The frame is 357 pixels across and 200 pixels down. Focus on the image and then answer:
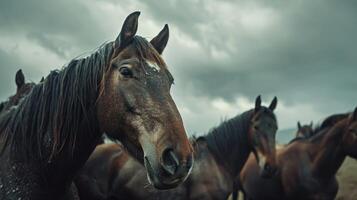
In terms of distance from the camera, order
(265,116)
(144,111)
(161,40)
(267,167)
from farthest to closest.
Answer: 1. (265,116)
2. (267,167)
3. (161,40)
4. (144,111)

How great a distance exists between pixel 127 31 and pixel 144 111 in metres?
0.66

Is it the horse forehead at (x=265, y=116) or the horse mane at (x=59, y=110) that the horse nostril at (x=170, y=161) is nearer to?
the horse mane at (x=59, y=110)

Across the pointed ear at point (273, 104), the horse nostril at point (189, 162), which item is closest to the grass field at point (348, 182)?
the pointed ear at point (273, 104)

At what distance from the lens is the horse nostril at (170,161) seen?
2242mm

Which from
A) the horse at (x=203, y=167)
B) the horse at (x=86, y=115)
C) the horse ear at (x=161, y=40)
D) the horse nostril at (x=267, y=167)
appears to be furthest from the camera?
the horse nostril at (x=267, y=167)

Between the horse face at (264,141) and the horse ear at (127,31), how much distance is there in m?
6.53

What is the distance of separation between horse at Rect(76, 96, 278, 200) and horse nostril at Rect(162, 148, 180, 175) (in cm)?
434

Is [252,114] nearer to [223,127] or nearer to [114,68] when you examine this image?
[223,127]

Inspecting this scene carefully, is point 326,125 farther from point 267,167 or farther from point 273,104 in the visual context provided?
point 267,167

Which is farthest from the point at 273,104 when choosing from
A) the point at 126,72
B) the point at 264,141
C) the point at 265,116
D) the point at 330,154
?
the point at 126,72

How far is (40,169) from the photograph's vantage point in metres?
2.90

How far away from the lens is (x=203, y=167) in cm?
775

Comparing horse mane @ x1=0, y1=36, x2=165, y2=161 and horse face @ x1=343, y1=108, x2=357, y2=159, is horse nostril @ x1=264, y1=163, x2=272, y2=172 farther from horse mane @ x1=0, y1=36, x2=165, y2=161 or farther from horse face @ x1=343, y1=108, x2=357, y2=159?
horse mane @ x1=0, y1=36, x2=165, y2=161

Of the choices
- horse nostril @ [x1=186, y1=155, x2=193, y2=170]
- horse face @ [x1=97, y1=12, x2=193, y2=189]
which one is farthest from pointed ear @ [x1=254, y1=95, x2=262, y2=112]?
horse nostril @ [x1=186, y1=155, x2=193, y2=170]
